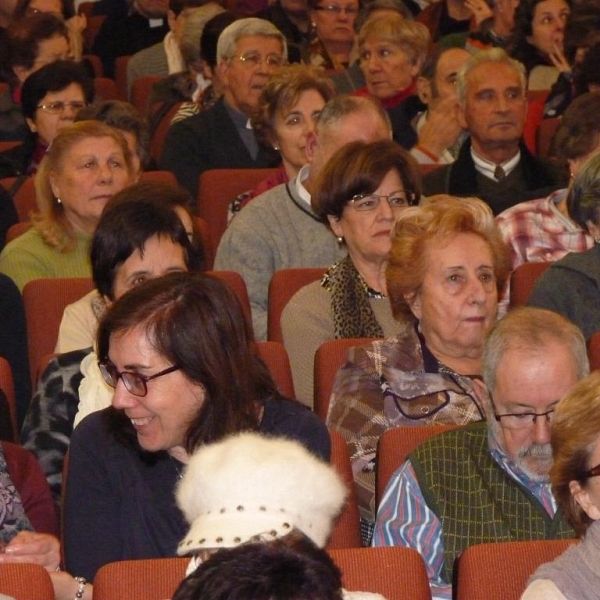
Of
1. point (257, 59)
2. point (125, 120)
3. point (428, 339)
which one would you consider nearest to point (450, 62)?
point (257, 59)

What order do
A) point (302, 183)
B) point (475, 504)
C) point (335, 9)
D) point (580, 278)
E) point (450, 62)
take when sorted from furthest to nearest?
point (335, 9) < point (450, 62) < point (302, 183) < point (580, 278) < point (475, 504)

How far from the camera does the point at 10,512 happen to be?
2.66 meters

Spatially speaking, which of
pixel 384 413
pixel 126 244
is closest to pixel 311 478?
pixel 384 413

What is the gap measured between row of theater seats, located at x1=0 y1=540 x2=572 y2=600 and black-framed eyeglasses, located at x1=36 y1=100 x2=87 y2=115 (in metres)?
3.32

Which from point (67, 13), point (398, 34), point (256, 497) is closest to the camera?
point (256, 497)

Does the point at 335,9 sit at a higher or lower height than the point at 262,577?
lower

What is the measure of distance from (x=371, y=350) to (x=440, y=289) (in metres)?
0.21

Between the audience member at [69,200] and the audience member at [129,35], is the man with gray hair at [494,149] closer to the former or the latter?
the audience member at [69,200]

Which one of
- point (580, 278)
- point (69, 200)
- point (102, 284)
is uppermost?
point (102, 284)

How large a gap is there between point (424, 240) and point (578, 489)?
3.63ft

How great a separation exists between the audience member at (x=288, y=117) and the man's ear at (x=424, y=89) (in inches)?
39.3

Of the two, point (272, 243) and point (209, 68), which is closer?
point (272, 243)

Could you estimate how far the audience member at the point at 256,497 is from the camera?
6.01 feet

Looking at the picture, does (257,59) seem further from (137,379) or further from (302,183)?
(137,379)
